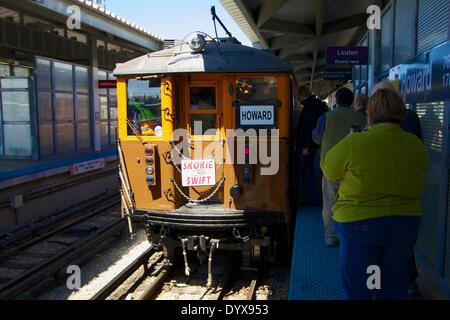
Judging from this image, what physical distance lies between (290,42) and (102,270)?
1182 centimetres

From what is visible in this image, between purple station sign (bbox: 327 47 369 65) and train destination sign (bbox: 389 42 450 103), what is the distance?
352 cm

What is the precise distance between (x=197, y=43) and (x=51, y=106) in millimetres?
7890

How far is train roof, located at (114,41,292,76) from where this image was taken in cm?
575

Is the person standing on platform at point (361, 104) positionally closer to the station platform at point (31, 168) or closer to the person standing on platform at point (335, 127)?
the person standing on platform at point (335, 127)

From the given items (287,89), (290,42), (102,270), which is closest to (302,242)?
(287,89)

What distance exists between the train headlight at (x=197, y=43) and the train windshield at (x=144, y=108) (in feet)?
2.22

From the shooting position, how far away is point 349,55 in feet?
29.1

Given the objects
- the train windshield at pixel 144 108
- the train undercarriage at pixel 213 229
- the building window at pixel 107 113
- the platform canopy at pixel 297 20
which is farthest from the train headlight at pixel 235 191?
the building window at pixel 107 113

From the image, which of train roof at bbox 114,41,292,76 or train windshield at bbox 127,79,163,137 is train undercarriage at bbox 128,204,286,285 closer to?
train windshield at bbox 127,79,163,137

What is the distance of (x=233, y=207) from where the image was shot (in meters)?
6.01

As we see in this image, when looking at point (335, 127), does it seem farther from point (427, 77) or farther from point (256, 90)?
point (256, 90)
